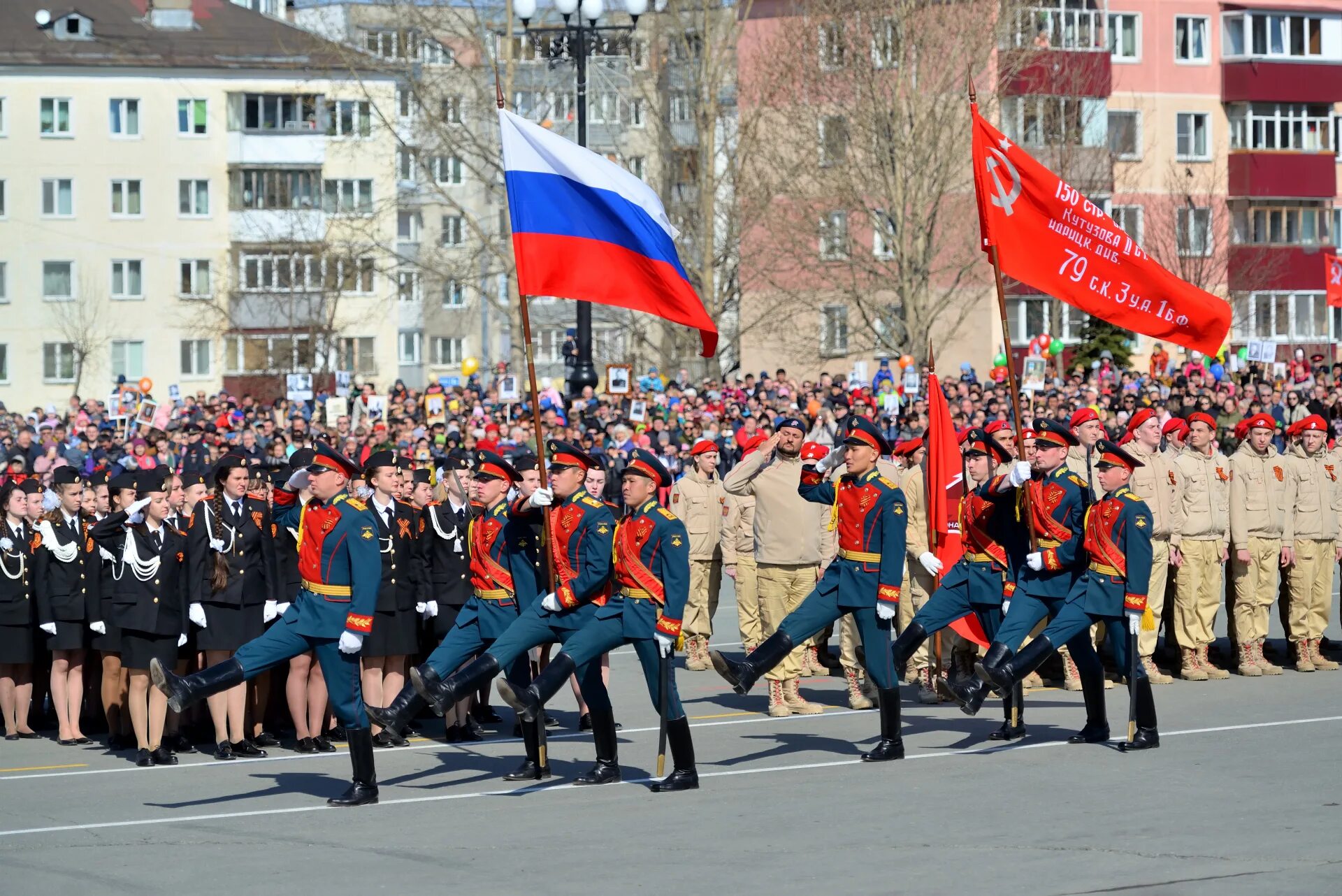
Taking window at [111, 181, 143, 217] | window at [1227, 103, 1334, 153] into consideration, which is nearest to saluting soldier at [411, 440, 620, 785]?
window at [1227, 103, 1334, 153]

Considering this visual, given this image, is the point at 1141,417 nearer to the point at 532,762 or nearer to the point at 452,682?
the point at 532,762

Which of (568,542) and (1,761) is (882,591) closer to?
(568,542)

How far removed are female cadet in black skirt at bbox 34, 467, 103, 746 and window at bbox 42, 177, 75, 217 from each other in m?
53.7

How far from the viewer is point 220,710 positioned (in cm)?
1289

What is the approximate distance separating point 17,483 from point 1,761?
90.9 inches

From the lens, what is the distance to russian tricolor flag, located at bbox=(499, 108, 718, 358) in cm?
1230

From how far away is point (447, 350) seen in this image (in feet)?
245

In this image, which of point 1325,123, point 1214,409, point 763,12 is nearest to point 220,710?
point 1214,409

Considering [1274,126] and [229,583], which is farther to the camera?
[1274,126]

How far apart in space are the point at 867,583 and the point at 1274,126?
49.5 metres

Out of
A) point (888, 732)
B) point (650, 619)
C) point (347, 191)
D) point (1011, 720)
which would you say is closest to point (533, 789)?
point (650, 619)

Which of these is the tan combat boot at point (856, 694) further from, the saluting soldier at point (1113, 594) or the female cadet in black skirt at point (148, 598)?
the female cadet in black skirt at point (148, 598)

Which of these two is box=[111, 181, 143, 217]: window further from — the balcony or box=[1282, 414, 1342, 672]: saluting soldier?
box=[1282, 414, 1342, 672]: saluting soldier

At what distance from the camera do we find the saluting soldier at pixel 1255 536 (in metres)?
16.1
